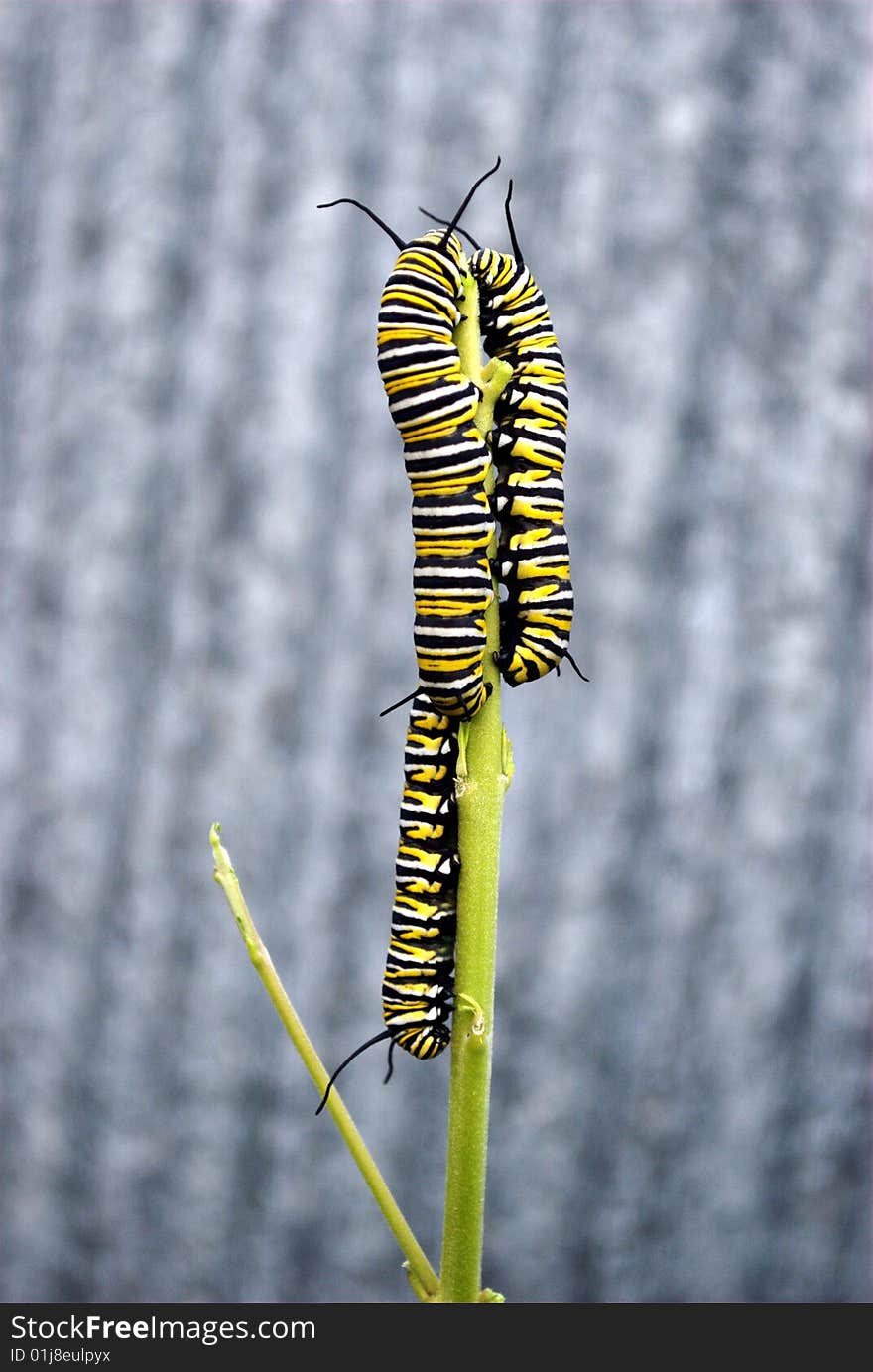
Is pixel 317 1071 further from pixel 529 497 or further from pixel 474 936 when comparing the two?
pixel 529 497

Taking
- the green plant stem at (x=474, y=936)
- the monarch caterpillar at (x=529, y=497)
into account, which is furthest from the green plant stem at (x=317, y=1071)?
the monarch caterpillar at (x=529, y=497)

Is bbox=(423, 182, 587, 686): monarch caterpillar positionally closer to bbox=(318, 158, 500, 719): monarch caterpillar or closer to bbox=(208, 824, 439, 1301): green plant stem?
bbox=(318, 158, 500, 719): monarch caterpillar

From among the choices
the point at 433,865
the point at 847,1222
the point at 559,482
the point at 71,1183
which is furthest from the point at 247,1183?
the point at 559,482

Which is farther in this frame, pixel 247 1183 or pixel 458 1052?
pixel 247 1183

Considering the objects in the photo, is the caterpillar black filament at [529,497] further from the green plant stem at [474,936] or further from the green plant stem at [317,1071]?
the green plant stem at [317,1071]

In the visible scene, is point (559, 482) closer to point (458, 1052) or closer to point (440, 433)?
point (440, 433)

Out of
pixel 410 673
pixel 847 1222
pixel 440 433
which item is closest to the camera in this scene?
pixel 440 433

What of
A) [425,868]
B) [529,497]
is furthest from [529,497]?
[425,868]
